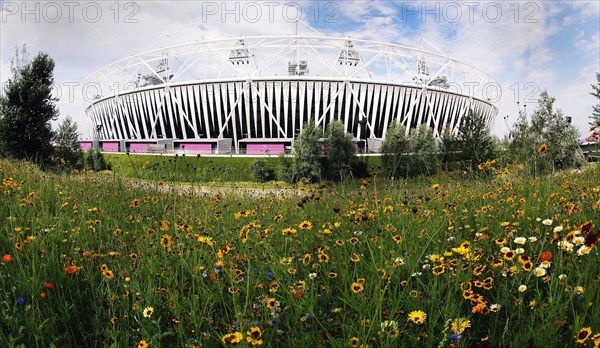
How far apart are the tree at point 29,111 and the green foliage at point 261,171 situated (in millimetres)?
17687

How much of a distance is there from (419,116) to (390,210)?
202 feet

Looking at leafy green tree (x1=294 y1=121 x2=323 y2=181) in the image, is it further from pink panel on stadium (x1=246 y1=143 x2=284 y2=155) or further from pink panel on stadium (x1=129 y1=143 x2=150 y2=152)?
pink panel on stadium (x1=129 y1=143 x2=150 y2=152)

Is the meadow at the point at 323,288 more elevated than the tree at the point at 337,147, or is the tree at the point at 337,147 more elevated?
the tree at the point at 337,147

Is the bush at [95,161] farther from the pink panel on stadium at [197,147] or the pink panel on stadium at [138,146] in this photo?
the pink panel on stadium at [138,146]

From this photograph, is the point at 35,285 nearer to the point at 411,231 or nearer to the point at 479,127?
the point at 411,231

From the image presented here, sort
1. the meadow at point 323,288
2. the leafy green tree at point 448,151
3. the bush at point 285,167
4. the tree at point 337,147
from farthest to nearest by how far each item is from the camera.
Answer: the tree at point 337,147 < the bush at point 285,167 < the leafy green tree at point 448,151 < the meadow at point 323,288

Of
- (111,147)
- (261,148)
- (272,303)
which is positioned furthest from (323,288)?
(111,147)

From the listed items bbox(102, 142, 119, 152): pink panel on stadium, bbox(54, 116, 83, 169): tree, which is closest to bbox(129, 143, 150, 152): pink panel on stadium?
bbox(102, 142, 119, 152): pink panel on stadium

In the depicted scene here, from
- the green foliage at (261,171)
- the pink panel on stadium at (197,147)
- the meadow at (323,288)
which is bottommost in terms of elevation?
the green foliage at (261,171)

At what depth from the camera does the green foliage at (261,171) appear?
3888 cm

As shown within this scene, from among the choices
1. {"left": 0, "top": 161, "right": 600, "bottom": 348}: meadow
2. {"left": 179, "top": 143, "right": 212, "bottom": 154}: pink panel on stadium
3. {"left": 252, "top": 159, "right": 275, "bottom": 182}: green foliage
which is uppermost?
{"left": 179, "top": 143, "right": 212, "bottom": 154}: pink panel on stadium

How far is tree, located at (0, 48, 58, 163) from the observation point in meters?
26.9

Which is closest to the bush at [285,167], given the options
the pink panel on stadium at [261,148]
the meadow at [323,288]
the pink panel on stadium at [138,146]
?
the pink panel on stadium at [261,148]

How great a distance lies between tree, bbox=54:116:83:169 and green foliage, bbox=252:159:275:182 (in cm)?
1553
